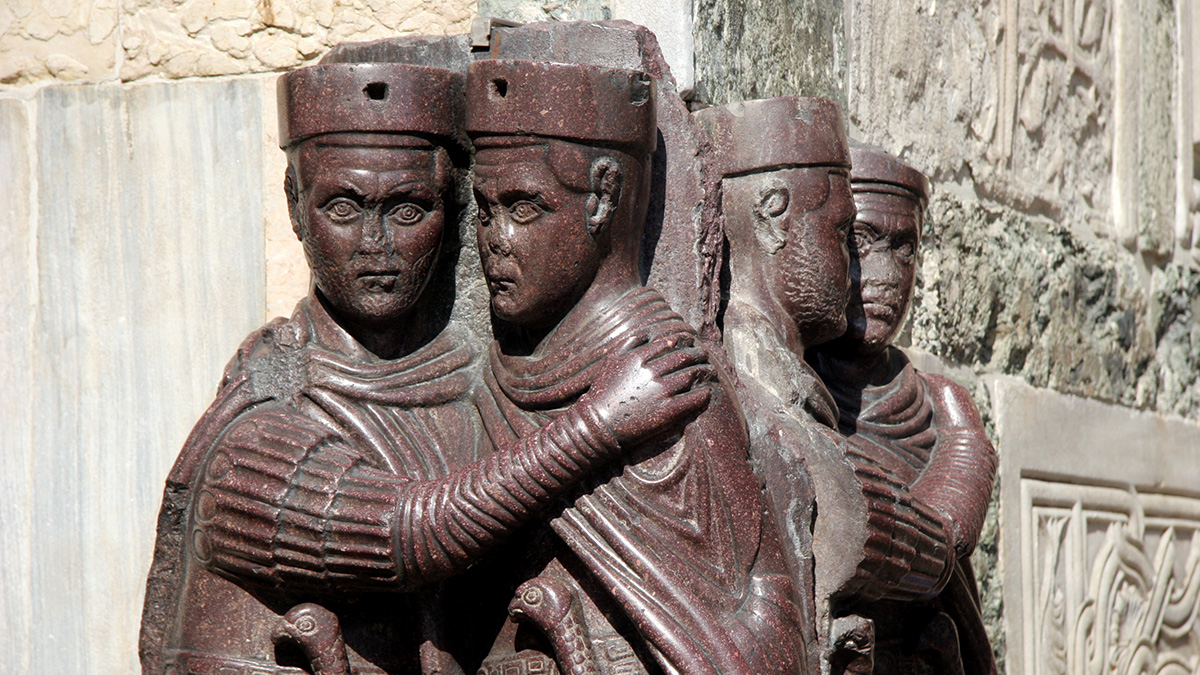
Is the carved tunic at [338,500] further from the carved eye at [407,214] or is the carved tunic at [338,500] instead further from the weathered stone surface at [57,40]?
the weathered stone surface at [57,40]

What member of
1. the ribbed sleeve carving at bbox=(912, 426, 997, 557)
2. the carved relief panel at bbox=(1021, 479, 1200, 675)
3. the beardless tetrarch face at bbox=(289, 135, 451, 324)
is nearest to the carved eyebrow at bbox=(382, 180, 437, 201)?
the beardless tetrarch face at bbox=(289, 135, 451, 324)

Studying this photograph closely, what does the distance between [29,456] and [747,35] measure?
1.42m

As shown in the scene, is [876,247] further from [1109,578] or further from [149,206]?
[1109,578]

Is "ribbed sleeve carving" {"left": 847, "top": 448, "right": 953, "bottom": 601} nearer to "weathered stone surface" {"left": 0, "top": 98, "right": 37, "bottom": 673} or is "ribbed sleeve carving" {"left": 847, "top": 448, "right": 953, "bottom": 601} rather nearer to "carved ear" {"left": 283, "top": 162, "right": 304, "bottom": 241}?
"carved ear" {"left": 283, "top": 162, "right": 304, "bottom": 241}

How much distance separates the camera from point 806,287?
232cm

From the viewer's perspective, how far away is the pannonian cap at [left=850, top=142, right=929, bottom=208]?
2.54 m

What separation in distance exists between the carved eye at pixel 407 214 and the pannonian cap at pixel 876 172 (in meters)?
0.84

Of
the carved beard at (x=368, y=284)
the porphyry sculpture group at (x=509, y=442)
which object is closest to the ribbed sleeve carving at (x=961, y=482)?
the porphyry sculpture group at (x=509, y=442)

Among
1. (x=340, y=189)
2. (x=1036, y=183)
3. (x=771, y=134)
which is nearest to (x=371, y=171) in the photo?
Result: (x=340, y=189)

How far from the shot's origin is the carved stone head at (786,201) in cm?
229

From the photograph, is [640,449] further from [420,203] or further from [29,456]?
[29,456]

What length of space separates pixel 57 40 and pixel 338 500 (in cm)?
117

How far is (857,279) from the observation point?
101 inches

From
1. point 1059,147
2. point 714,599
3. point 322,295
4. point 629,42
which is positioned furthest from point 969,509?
point 1059,147
